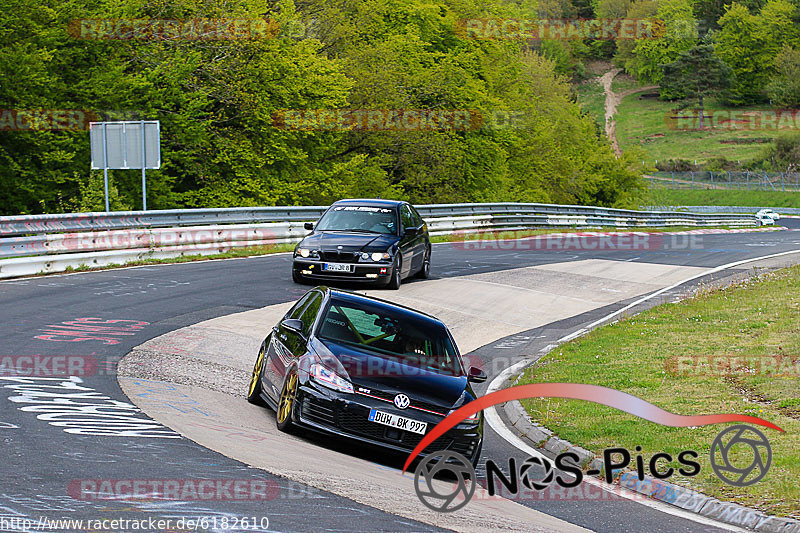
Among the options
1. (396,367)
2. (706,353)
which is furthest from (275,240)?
(396,367)

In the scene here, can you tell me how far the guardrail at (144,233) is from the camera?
18.1 m

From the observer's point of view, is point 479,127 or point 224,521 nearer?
point 224,521

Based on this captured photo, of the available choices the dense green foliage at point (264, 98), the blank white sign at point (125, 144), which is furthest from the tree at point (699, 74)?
the blank white sign at point (125, 144)

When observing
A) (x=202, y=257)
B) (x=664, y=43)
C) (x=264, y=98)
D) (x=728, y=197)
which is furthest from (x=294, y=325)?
(x=664, y=43)

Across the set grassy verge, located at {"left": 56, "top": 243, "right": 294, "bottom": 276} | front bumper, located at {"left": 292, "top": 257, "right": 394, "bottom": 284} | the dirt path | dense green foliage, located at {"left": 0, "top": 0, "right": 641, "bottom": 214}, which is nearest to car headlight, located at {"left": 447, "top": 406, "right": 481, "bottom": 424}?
front bumper, located at {"left": 292, "top": 257, "right": 394, "bottom": 284}

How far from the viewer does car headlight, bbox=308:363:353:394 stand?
27.0 feet

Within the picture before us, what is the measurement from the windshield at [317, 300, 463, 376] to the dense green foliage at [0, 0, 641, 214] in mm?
18281

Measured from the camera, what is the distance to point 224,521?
560cm

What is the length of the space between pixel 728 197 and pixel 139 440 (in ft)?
343

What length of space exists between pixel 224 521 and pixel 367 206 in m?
14.2

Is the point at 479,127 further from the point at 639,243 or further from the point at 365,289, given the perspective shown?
the point at 365,289

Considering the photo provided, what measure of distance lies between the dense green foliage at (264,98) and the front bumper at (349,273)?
10114 millimetres

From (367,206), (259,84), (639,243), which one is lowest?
(639,243)

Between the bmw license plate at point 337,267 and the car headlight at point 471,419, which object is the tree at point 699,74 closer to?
the bmw license plate at point 337,267
